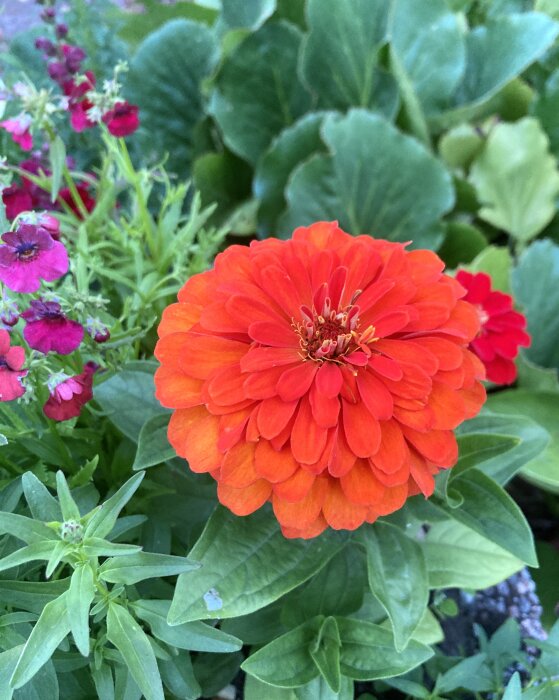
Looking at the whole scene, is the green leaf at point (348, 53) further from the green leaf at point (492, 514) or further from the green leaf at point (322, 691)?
the green leaf at point (322, 691)

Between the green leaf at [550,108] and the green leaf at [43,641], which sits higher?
the green leaf at [43,641]

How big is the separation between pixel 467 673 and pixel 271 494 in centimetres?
27

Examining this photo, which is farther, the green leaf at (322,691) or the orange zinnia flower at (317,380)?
the green leaf at (322,691)

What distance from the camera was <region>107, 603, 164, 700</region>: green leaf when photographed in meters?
0.42

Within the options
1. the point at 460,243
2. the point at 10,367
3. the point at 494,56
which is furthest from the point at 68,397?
the point at 494,56

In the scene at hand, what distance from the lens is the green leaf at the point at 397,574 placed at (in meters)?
0.52

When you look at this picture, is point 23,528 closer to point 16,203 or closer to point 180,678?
point 180,678

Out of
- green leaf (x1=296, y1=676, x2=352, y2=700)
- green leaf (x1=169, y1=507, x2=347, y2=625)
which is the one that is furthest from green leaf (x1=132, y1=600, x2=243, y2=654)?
green leaf (x1=296, y1=676, x2=352, y2=700)

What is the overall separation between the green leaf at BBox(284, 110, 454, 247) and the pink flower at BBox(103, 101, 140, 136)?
0.36 meters

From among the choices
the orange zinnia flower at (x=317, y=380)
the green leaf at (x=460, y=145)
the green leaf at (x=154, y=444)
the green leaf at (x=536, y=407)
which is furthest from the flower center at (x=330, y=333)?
the green leaf at (x=460, y=145)

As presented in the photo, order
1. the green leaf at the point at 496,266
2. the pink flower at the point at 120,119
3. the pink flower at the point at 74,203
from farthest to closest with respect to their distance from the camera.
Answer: the green leaf at the point at 496,266, the pink flower at the point at 74,203, the pink flower at the point at 120,119

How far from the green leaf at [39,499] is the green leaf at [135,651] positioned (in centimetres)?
8

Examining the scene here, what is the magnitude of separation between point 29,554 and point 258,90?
85 cm

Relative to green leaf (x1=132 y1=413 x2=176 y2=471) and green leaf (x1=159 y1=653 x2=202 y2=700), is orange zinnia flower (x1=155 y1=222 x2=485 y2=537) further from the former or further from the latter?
green leaf (x1=159 y1=653 x2=202 y2=700)
